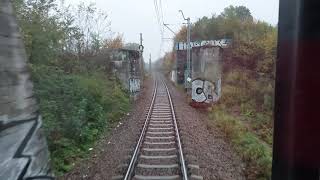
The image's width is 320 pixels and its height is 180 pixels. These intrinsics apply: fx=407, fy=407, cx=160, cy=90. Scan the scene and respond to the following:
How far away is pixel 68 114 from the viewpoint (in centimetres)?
1359

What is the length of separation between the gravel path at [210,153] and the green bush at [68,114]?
304cm

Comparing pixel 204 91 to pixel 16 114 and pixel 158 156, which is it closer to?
pixel 158 156

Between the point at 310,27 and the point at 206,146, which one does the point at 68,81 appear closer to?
the point at 206,146

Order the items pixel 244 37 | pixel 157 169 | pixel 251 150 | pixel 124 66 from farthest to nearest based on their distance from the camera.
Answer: pixel 244 37 < pixel 124 66 < pixel 251 150 < pixel 157 169

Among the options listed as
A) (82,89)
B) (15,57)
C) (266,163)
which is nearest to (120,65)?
(82,89)

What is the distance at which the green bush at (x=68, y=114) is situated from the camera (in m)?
11.3

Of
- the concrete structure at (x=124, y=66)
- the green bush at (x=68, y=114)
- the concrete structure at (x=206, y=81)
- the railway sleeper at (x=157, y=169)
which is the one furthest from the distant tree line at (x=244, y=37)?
the railway sleeper at (x=157, y=169)

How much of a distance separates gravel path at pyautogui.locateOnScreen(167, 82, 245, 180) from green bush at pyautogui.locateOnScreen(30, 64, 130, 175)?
304cm

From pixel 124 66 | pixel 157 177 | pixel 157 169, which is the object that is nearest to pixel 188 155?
pixel 157 169

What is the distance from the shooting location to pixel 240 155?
36.8ft

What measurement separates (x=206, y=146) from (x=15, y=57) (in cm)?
994

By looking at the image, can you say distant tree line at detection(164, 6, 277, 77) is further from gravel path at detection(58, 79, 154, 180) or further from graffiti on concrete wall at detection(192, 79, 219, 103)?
gravel path at detection(58, 79, 154, 180)

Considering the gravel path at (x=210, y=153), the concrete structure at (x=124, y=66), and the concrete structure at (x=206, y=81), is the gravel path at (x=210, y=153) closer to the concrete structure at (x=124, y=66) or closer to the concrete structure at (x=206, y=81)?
the concrete structure at (x=206, y=81)

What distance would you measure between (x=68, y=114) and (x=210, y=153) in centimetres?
519
